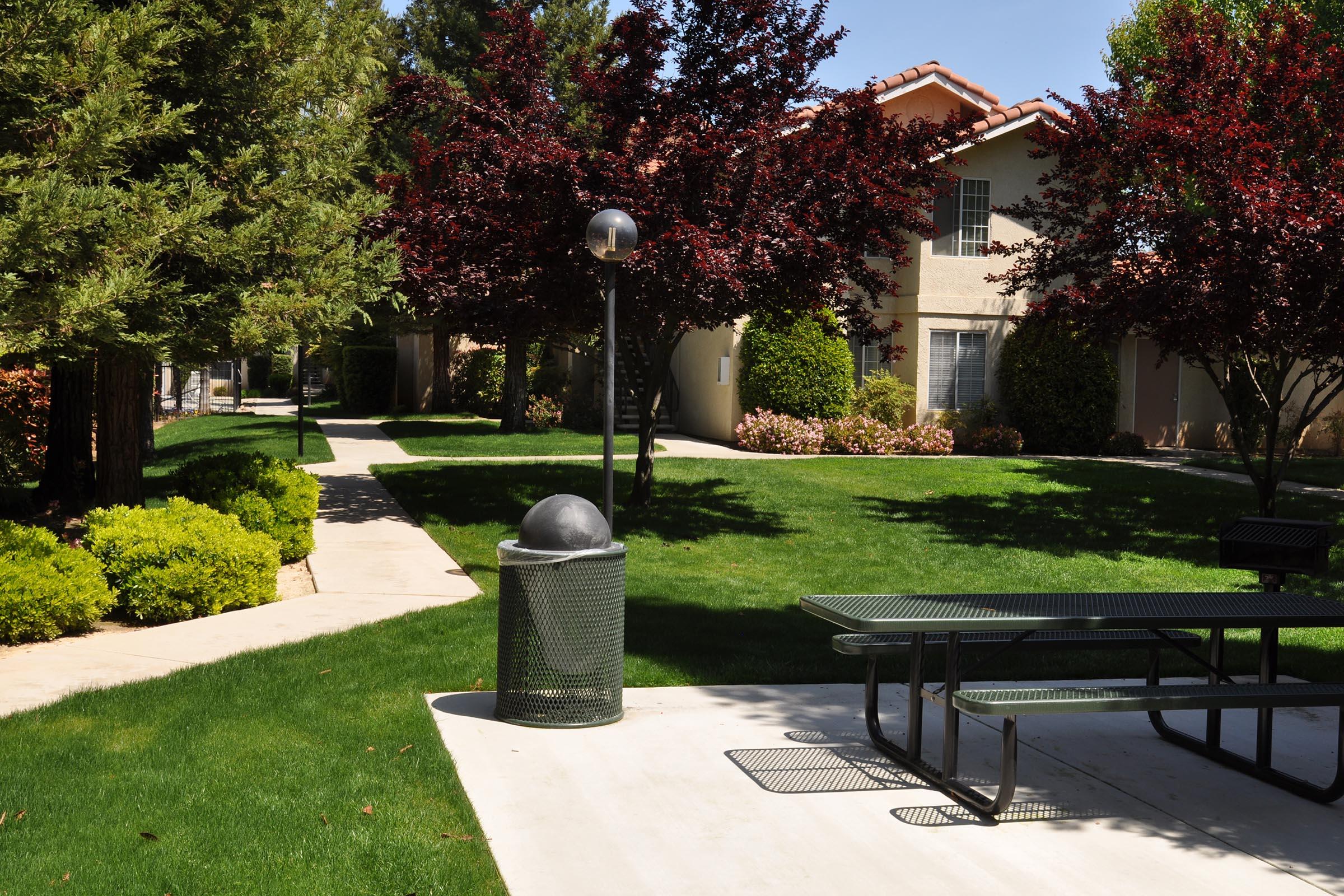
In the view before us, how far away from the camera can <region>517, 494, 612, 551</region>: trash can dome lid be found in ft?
18.6

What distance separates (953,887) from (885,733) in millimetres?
1850

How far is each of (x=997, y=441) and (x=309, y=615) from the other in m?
15.5

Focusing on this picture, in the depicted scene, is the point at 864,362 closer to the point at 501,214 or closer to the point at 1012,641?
the point at 501,214

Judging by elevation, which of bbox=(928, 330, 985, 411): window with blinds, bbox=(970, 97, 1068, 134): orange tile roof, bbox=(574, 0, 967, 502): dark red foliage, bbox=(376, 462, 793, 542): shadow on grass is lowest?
bbox=(376, 462, 793, 542): shadow on grass

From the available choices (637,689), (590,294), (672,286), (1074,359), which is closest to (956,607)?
(637,689)

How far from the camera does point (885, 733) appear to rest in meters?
5.73

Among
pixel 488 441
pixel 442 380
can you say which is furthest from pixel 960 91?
pixel 442 380

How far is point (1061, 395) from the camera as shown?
2128cm

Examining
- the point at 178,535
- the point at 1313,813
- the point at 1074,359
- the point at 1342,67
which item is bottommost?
the point at 1313,813

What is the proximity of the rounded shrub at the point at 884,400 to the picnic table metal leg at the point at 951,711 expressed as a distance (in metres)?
16.3

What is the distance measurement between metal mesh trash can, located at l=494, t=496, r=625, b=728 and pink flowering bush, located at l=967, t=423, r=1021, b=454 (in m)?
16.4

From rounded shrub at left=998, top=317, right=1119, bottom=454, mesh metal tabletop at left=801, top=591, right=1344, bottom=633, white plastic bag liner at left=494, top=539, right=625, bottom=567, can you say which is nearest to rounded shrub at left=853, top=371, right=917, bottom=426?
rounded shrub at left=998, top=317, right=1119, bottom=454

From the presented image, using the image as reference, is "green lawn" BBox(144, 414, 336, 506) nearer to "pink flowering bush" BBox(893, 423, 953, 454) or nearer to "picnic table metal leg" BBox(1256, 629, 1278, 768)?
"pink flowering bush" BBox(893, 423, 953, 454)

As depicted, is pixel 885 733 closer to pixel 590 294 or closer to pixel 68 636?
pixel 68 636
